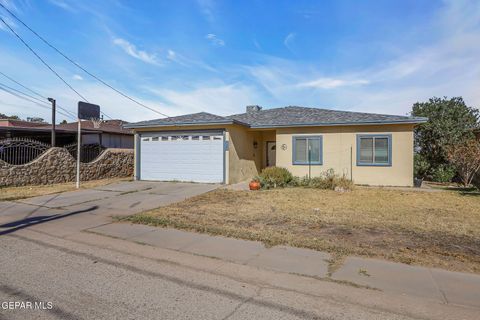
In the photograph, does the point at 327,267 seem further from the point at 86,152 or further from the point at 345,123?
the point at 86,152

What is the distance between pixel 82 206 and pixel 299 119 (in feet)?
35.1

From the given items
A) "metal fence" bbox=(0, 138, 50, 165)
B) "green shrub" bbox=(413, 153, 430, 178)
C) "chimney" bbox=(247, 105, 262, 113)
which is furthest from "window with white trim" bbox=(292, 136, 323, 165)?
"metal fence" bbox=(0, 138, 50, 165)

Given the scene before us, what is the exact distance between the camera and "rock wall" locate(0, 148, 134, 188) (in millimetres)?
12727

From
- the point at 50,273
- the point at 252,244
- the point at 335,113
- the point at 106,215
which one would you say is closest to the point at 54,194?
the point at 106,215

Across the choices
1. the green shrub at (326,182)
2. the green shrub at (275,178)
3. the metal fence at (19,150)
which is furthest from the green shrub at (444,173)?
the metal fence at (19,150)

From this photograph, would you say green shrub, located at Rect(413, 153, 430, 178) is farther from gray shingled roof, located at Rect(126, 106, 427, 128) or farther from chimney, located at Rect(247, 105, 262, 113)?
chimney, located at Rect(247, 105, 262, 113)

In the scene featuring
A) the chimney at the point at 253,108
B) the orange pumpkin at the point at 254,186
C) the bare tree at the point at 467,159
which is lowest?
the orange pumpkin at the point at 254,186

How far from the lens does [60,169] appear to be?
14578 millimetres

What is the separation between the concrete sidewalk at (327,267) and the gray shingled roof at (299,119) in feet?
28.9

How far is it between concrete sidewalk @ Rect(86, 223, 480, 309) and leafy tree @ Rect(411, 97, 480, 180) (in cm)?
1704

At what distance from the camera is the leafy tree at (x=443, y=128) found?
1881 centimetres

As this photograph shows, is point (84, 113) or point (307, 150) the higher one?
point (84, 113)

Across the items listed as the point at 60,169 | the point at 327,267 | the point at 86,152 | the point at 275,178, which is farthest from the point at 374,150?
the point at 86,152

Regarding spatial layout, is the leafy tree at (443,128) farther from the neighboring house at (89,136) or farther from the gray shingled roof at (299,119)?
the neighboring house at (89,136)
